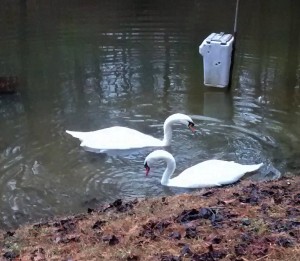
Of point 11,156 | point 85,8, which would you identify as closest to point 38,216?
point 11,156

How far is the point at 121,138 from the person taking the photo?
8742 millimetres

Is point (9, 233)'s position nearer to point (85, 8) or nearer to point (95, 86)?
point (95, 86)

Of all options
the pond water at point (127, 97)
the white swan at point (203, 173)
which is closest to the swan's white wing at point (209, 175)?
the white swan at point (203, 173)

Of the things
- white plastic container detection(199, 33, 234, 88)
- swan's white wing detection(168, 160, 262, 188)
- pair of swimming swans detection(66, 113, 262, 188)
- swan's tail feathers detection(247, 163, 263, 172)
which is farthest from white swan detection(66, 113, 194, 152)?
white plastic container detection(199, 33, 234, 88)

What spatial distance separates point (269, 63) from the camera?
1288cm

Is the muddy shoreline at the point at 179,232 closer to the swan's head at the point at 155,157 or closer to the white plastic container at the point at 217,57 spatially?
the swan's head at the point at 155,157

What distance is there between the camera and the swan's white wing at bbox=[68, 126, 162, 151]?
8719 mm

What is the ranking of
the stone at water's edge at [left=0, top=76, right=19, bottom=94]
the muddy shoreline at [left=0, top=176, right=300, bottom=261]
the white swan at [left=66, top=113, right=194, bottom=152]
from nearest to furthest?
the muddy shoreline at [left=0, top=176, right=300, bottom=261] → the white swan at [left=66, top=113, right=194, bottom=152] → the stone at water's edge at [left=0, top=76, right=19, bottom=94]

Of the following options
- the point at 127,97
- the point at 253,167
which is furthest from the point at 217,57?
the point at 253,167

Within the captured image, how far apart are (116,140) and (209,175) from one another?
63.6 inches

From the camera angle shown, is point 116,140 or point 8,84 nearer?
point 116,140

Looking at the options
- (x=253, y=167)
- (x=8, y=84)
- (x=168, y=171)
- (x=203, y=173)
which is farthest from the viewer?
(x=8, y=84)

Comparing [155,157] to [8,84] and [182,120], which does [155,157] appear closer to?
[182,120]

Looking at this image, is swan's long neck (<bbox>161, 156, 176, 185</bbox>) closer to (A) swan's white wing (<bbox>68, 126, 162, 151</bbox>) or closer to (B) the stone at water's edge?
(A) swan's white wing (<bbox>68, 126, 162, 151</bbox>)
